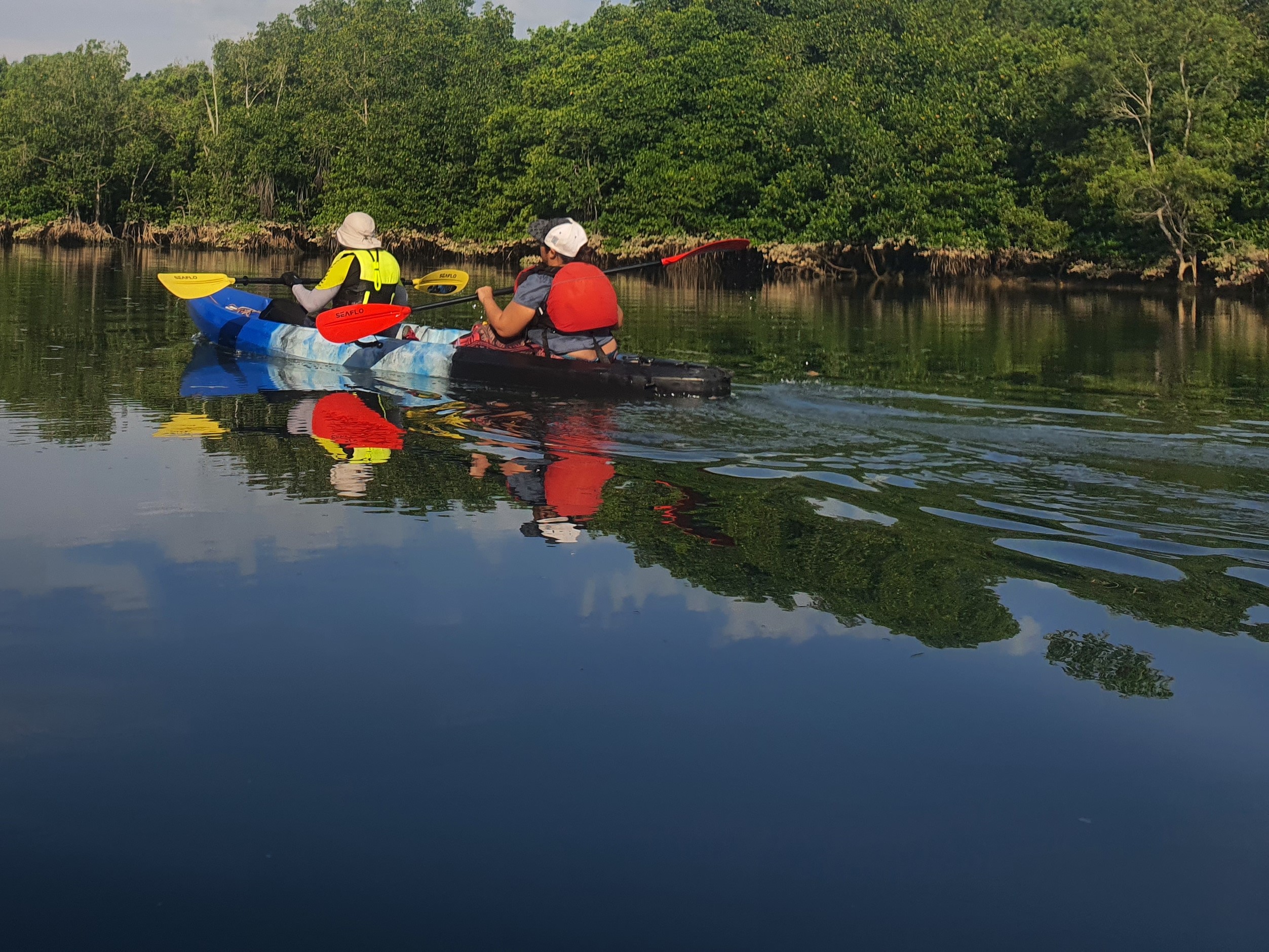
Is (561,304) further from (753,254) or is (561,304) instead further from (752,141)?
(752,141)

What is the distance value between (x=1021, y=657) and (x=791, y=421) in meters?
5.03

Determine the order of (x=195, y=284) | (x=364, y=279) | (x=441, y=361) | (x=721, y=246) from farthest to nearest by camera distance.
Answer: (x=195, y=284) < (x=721, y=246) < (x=364, y=279) < (x=441, y=361)

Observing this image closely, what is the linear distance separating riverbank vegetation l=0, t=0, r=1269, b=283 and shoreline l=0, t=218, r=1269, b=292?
156 millimetres

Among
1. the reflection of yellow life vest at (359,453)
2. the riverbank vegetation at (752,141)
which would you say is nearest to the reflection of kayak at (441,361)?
the reflection of yellow life vest at (359,453)

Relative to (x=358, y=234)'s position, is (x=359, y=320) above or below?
below

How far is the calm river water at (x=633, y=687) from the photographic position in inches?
118

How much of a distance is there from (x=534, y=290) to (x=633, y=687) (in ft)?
21.5

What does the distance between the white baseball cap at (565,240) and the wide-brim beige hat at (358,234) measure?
294 cm

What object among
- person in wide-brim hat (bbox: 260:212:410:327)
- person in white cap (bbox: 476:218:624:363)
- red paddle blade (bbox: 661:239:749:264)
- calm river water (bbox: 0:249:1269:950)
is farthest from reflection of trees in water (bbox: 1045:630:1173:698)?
person in wide-brim hat (bbox: 260:212:410:327)

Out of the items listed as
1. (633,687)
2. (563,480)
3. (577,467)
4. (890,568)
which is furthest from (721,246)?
(633,687)

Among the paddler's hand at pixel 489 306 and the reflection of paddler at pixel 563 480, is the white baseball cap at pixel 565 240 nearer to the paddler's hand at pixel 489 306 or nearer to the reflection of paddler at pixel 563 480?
the paddler's hand at pixel 489 306

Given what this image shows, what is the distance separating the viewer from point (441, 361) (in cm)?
1145

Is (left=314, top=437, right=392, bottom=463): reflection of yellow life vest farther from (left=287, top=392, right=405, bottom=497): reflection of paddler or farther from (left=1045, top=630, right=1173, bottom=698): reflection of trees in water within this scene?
(left=1045, top=630, right=1173, bottom=698): reflection of trees in water

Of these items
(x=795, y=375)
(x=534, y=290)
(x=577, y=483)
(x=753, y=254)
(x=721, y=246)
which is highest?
(x=753, y=254)
